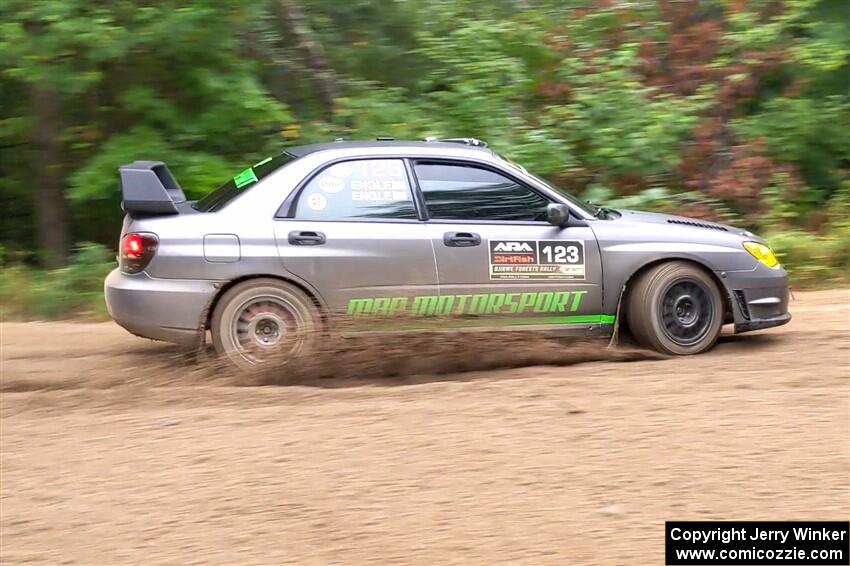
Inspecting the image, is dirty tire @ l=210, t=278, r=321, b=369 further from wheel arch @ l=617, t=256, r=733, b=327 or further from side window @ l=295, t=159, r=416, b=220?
wheel arch @ l=617, t=256, r=733, b=327

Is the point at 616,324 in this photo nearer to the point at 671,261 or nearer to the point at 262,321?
the point at 671,261

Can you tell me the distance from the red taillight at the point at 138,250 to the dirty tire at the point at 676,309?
3.38 meters

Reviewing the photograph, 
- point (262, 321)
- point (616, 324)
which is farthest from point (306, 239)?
point (616, 324)

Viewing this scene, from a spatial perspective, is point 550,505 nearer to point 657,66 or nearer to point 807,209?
point 807,209

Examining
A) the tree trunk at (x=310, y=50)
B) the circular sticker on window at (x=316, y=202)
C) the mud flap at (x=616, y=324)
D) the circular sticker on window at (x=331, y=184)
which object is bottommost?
the mud flap at (x=616, y=324)

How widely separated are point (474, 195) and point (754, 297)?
85.6 inches

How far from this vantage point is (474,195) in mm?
6738

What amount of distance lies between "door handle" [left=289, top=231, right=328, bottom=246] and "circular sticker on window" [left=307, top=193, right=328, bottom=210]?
217 mm

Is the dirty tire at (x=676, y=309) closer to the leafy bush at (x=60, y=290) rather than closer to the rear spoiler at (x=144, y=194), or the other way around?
the rear spoiler at (x=144, y=194)

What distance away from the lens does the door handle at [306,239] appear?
255 inches

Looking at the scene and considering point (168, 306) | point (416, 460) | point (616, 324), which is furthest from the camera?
point (616, 324)

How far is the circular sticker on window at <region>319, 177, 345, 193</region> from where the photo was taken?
6633 mm

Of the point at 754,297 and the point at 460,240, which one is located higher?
the point at 460,240

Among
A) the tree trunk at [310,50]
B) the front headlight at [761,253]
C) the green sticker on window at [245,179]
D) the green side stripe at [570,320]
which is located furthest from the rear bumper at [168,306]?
the tree trunk at [310,50]
